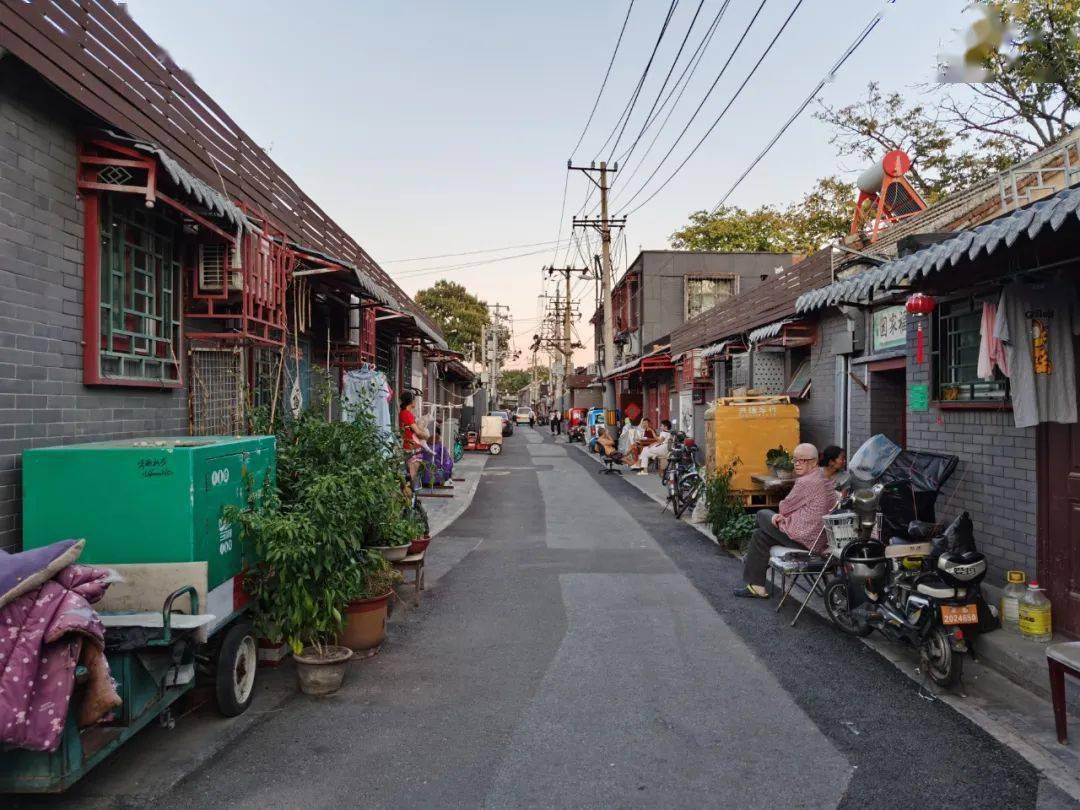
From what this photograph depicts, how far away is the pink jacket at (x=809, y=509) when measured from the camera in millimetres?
7223

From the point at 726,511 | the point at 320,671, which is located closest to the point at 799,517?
the point at 726,511

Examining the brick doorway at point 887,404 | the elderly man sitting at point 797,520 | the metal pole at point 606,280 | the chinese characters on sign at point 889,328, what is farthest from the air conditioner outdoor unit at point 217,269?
the metal pole at point 606,280

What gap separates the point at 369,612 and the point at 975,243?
5168 mm

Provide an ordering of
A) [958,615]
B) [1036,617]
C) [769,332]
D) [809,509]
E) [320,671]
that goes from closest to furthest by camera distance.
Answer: [320,671] < [958,615] < [1036,617] < [809,509] < [769,332]

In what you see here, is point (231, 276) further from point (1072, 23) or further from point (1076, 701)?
point (1072, 23)

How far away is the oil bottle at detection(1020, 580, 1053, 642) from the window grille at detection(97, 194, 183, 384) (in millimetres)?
7056

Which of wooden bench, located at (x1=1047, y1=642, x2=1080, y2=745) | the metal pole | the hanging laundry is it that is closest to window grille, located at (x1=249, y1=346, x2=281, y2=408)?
the hanging laundry

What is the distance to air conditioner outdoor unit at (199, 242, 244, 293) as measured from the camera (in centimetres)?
656

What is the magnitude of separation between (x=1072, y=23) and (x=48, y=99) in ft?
66.7

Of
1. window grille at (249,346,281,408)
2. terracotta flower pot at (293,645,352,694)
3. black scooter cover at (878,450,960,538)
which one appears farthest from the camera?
window grille at (249,346,281,408)

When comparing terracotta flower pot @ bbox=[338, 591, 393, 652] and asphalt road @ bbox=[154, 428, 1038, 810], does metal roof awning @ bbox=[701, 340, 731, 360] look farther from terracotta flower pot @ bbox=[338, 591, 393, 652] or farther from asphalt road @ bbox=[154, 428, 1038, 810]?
terracotta flower pot @ bbox=[338, 591, 393, 652]

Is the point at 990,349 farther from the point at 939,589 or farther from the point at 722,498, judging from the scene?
the point at 722,498

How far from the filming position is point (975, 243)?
4906 millimetres

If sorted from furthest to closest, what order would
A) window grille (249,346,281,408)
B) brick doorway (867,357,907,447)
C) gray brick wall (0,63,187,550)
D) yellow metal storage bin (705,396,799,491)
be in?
1. yellow metal storage bin (705,396,799,491)
2. brick doorway (867,357,907,447)
3. window grille (249,346,281,408)
4. gray brick wall (0,63,187,550)
